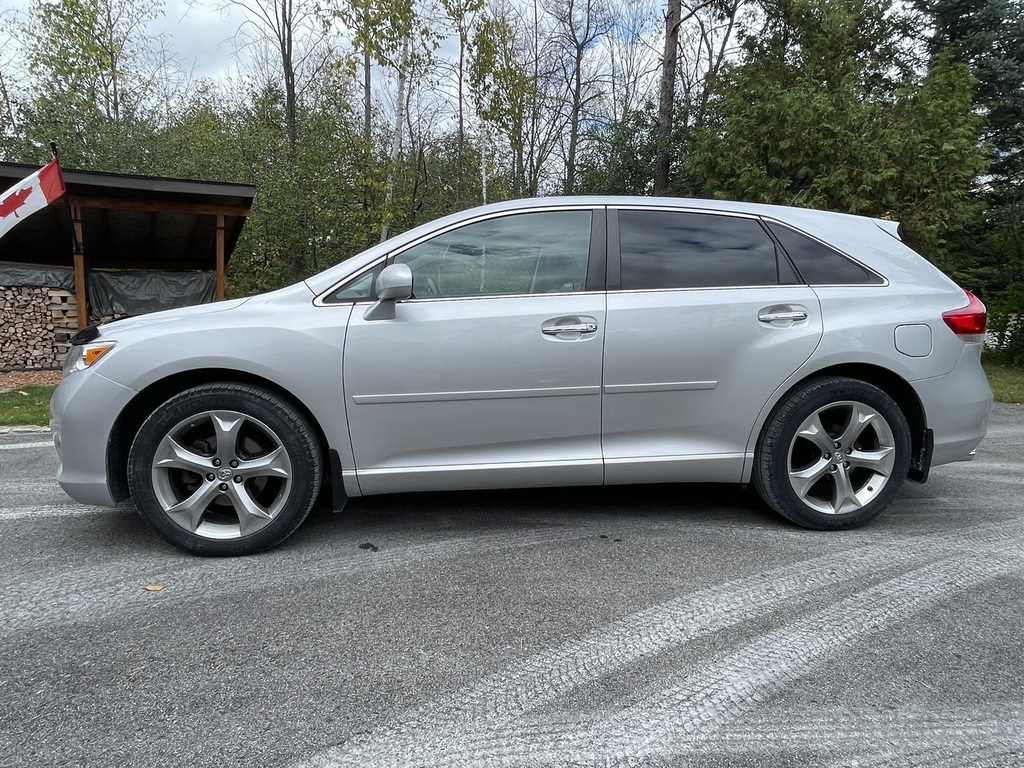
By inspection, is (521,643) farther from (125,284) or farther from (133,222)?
(125,284)

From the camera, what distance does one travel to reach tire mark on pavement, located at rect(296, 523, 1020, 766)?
1.73 metres

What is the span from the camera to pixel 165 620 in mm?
2418

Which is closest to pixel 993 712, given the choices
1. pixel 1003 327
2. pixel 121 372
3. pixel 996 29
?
pixel 121 372

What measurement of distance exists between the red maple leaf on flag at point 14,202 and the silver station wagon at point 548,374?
6.39m

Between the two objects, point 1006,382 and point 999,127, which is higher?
point 999,127

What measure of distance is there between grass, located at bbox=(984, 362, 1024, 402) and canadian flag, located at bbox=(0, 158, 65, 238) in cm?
1138

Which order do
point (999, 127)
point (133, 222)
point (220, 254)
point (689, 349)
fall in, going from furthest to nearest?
point (999, 127)
point (133, 222)
point (220, 254)
point (689, 349)

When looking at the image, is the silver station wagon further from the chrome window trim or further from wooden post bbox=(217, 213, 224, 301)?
wooden post bbox=(217, 213, 224, 301)

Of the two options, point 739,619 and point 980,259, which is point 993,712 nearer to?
point 739,619

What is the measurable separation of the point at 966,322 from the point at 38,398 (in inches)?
395

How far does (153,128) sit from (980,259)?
71.9 feet

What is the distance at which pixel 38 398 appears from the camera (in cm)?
855

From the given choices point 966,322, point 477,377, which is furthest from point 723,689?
point 966,322

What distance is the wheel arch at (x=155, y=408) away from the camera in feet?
9.92
